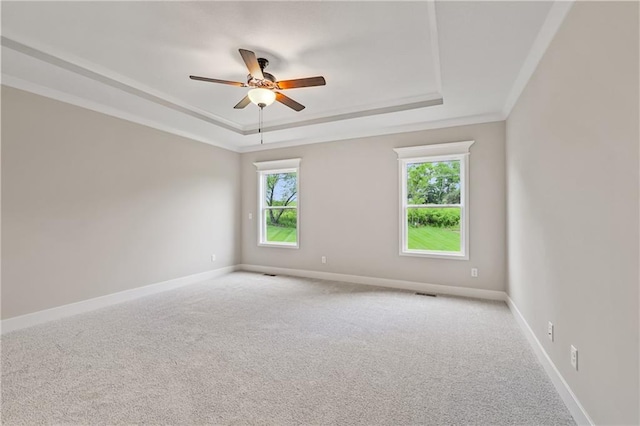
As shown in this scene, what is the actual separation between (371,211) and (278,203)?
2026 millimetres

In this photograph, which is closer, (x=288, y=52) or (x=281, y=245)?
(x=288, y=52)

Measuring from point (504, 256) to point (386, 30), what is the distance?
328cm

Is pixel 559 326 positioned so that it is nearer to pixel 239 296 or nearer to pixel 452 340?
pixel 452 340

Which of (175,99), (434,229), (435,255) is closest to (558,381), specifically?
(435,255)

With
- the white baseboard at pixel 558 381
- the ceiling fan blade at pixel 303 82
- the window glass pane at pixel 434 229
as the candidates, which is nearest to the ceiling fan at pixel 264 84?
the ceiling fan blade at pixel 303 82

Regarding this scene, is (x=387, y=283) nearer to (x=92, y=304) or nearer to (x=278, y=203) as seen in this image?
(x=278, y=203)

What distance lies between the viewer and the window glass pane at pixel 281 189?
5.61 meters

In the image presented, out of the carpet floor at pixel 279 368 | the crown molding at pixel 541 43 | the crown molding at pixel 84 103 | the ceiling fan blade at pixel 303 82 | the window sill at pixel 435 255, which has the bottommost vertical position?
the carpet floor at pixel 279 368

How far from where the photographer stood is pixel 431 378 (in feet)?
6.79

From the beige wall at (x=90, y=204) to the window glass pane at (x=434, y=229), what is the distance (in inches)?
145

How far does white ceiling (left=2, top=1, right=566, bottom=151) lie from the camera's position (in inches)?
81.3

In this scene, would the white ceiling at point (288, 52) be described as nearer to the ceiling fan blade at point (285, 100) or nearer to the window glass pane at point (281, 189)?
the ceiling fan blade at point (285, 100)

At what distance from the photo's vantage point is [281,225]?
18.9 ft

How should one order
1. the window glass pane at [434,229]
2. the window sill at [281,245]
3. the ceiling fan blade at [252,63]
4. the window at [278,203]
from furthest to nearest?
the window at [278,203] → the window sill at [281,245] → the window glass pane at [434,229] → the ceiling fan blade at [252,63]
